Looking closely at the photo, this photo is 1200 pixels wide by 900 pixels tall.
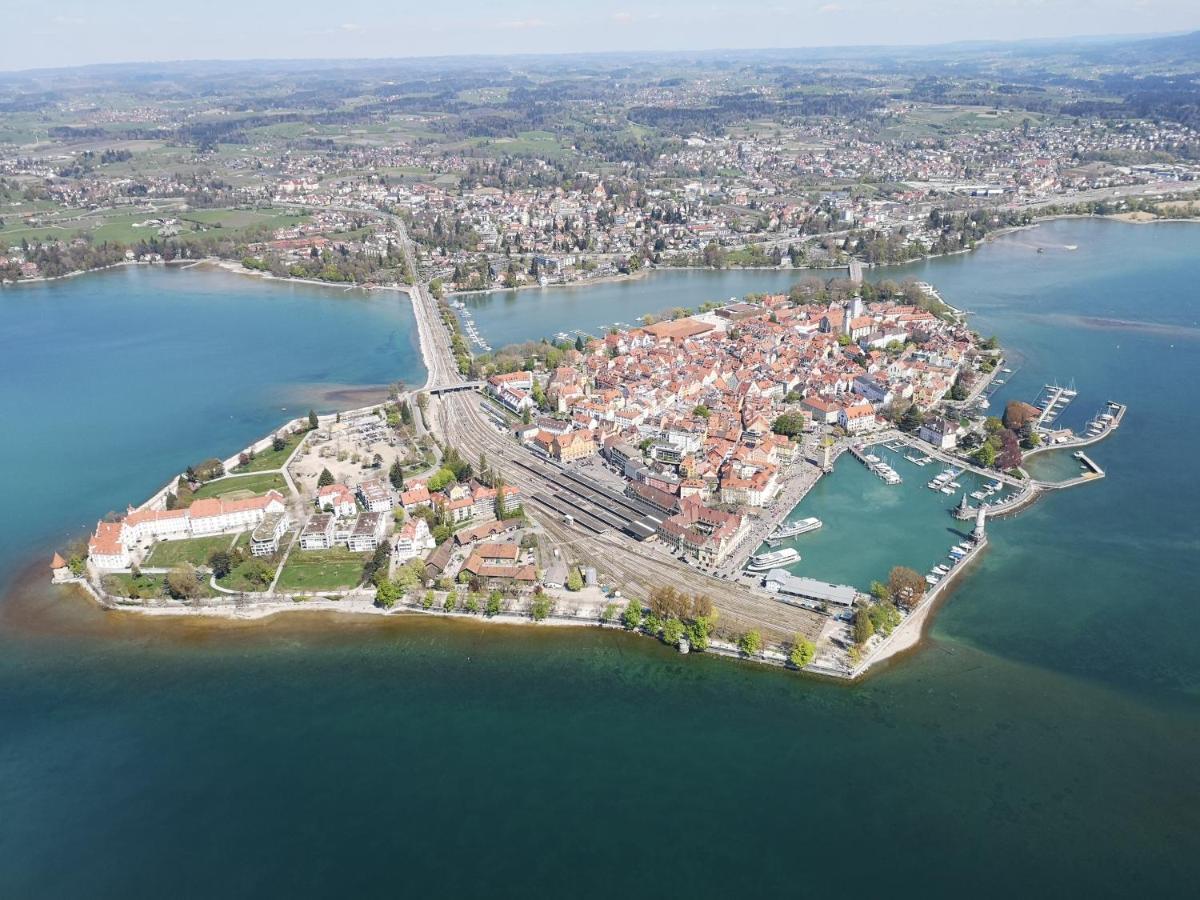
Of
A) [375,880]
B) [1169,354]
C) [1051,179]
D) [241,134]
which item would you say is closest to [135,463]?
[375,880]

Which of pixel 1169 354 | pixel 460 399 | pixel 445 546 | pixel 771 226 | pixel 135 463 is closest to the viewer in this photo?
pixel 445 546

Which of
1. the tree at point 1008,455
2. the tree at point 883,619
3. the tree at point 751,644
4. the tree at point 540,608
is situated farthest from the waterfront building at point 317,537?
the tree at point 1008,455

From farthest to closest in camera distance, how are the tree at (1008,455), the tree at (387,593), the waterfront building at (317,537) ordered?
the tree at (1008,455) → the waterfront building at (317,537) → the tree at (387,593)

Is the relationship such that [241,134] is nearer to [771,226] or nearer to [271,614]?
[771,226]

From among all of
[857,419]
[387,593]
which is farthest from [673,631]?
[857,419]

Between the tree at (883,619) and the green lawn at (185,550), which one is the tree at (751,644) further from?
the green lawn at (185,550)
